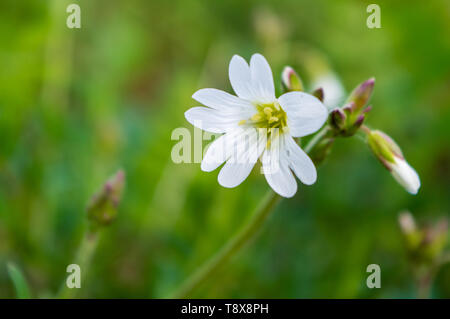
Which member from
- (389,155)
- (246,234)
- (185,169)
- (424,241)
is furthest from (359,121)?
(185,169)

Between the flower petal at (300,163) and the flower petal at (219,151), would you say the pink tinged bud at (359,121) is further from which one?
the flower petal at (219,151)

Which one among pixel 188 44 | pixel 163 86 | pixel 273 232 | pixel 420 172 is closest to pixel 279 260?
pixel 273 232

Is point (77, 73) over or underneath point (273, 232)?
over

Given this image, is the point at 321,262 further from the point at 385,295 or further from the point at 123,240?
the point at 123,240

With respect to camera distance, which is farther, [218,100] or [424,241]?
[424,241]

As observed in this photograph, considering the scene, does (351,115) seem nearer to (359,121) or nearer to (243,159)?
(359,121)
